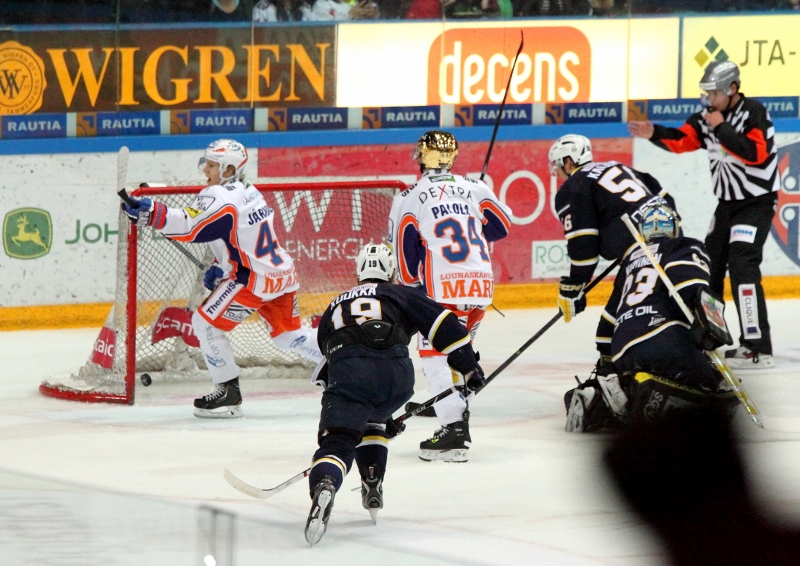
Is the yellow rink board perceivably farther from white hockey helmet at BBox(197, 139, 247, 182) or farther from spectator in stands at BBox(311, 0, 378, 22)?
white hockey helmet at BBox(197, 139, 247, 182)

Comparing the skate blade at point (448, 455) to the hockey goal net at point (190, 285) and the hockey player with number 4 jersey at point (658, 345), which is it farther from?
the hockey goal net at point (190, 285)

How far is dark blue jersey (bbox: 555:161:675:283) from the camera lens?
253 inches

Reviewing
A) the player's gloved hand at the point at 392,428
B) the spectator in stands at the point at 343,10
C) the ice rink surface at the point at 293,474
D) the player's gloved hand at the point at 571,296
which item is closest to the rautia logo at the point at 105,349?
the ice rink surface at the point at 293,474

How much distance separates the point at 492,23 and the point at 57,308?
10.7 feet

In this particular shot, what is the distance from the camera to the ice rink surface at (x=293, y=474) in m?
3.01

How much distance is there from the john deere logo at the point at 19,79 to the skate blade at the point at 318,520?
501 centimetres

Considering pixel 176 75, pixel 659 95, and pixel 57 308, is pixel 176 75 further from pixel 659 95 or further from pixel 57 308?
pixel 659 95

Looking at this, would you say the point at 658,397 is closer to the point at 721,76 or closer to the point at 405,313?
the point at 405,313

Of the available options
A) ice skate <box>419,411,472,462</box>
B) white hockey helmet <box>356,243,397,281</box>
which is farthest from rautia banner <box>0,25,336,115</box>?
white hockey helmet <box>356,243,397,281</box>

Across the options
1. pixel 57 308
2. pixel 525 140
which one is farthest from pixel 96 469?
pixel 525 140

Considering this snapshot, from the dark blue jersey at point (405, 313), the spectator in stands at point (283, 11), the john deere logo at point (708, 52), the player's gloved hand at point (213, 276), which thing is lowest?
the dark blue jersey at point (405, 313)

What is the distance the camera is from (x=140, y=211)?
6.15 metres

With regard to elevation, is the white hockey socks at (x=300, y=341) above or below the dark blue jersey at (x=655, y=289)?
below

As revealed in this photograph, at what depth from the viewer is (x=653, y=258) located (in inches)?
240
